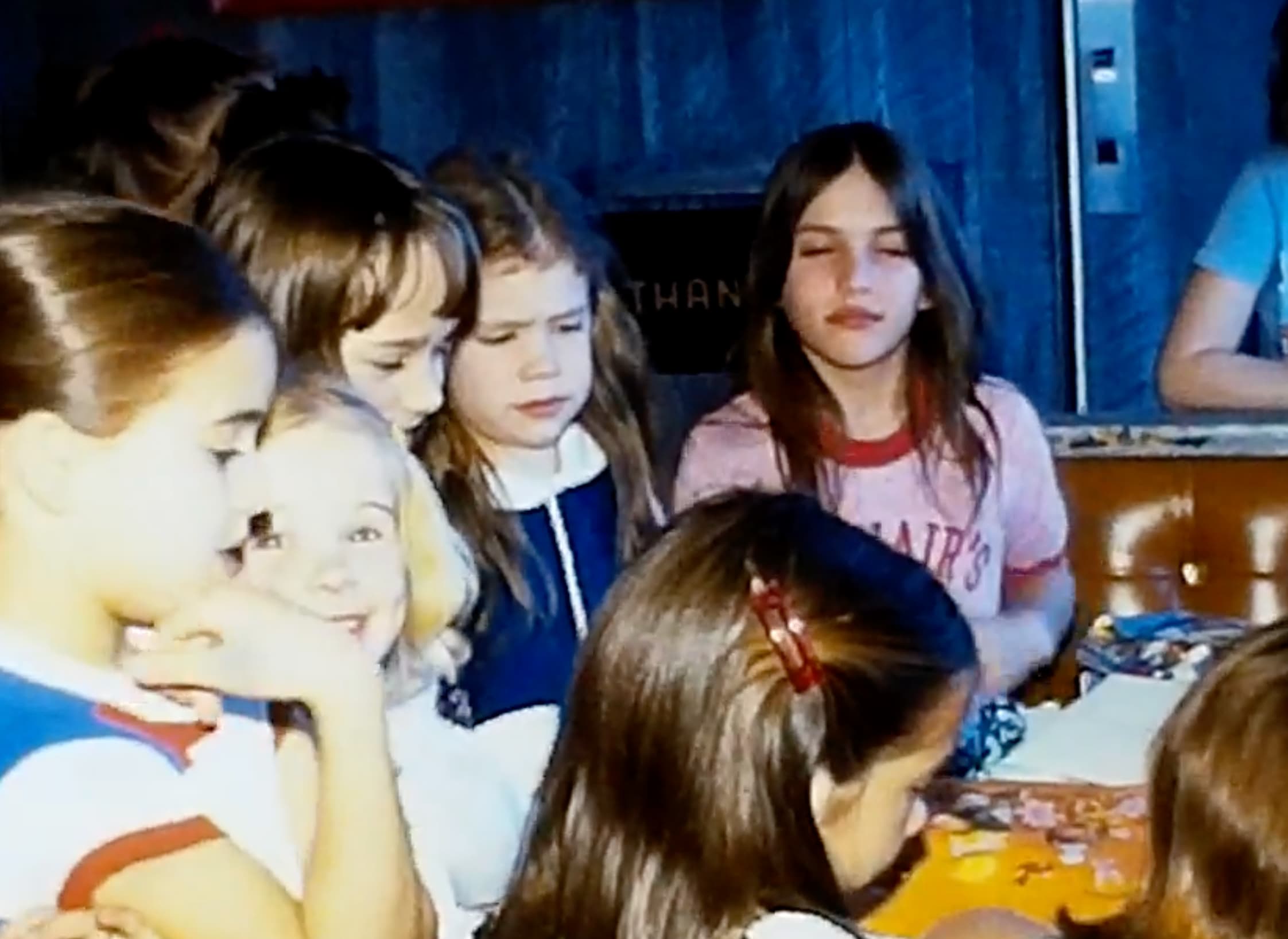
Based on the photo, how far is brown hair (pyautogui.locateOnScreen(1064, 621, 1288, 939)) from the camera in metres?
1.11

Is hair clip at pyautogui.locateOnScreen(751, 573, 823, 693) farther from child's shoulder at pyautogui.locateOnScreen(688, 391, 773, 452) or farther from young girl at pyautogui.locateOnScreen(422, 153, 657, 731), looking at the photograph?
child's shoulder at pyautogui.locateOnScreen(688, 391, 773, 452)

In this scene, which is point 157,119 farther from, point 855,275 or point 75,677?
point 75,677

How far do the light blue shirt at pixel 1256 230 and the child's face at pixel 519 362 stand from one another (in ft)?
3.41

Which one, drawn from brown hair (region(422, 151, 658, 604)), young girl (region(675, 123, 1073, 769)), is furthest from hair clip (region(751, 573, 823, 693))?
young girl (region(675, 123, 1073, 769))

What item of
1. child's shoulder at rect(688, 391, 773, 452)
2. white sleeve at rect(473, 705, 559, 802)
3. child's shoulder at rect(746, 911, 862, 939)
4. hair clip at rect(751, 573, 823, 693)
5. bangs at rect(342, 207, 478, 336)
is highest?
bangs at rect(342, 207, 478, 336)

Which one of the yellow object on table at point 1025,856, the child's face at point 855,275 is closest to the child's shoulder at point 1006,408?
the child's face at point 855,275

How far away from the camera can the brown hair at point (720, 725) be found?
1.22 metres

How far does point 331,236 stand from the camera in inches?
66.1

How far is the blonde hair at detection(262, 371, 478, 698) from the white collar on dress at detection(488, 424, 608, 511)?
0.18 meters

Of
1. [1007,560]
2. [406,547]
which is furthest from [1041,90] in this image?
[406,547]

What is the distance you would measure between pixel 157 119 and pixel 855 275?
74cm

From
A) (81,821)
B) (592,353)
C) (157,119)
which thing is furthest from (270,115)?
(81,821)

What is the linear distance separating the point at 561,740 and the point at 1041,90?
2726 millimetres

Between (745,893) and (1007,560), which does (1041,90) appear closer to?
(1007,560)
